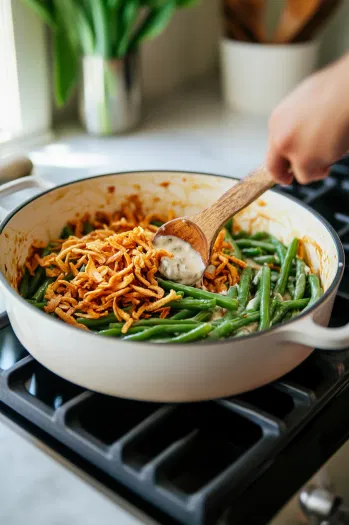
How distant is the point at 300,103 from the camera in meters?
0.72

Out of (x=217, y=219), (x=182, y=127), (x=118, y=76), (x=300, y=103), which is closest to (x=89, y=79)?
(x=118, y=76)

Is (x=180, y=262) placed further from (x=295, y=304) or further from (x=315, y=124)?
(x=315, y=124)

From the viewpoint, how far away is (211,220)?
3.45ft

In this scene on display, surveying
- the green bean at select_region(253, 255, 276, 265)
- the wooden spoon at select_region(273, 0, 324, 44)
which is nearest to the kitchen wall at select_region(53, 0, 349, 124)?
the wooden spoon at select_region(273, 0, 324, 44)

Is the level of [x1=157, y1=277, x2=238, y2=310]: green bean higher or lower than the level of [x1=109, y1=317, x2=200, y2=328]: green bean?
higher

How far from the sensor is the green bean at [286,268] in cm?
107

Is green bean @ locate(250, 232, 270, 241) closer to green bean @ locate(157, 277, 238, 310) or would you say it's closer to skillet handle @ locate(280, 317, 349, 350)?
green bean @ locate(157, 277, 238, 310)

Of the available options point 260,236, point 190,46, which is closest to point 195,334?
point 260,236

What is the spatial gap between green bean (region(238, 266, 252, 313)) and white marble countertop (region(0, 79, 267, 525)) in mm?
390

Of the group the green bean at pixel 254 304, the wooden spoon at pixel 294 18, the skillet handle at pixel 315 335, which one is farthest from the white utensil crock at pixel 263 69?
the skillet handle at pixel 315 335

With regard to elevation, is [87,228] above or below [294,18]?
below

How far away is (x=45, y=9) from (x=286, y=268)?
2.81ft

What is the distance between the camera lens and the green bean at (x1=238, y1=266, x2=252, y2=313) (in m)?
1.02

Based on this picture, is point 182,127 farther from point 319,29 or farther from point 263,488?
point 263,488
